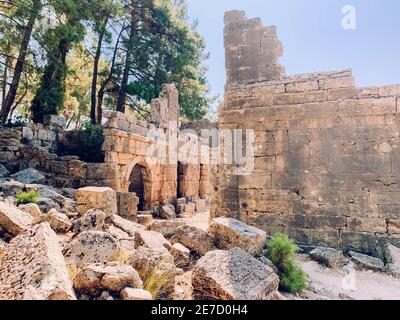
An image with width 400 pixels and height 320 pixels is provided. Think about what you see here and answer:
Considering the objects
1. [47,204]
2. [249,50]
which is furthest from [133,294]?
[249,50]

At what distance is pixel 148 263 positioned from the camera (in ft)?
9.38

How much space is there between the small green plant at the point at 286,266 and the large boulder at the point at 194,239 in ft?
2.90

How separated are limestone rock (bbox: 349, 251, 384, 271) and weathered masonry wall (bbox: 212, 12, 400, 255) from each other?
0.28m

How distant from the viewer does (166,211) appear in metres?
11.6

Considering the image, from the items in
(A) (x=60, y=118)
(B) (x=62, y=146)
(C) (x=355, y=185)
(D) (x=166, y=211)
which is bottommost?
(D) (x=166, y=211)

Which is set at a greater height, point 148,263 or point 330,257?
point 148,263

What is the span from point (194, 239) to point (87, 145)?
771cm

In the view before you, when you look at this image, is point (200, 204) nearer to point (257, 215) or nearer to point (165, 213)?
point (165, 213)

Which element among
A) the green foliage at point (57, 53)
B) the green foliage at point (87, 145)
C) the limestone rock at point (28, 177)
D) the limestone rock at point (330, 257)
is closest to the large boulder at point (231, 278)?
the limestone rock at point (330, 257)

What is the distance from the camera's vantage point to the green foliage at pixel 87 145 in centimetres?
1039

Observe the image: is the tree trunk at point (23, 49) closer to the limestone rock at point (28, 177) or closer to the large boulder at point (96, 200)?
the limestone rock at point (28, 177)
